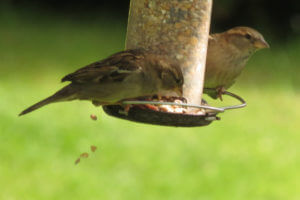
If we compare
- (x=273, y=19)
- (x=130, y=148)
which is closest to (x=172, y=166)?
(x=130, y=148)

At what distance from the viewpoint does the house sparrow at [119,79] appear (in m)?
3.45

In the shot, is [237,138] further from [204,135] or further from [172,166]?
[172,166]

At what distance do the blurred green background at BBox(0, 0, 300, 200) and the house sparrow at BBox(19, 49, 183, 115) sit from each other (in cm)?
248

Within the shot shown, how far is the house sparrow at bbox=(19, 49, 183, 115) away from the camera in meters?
3.45

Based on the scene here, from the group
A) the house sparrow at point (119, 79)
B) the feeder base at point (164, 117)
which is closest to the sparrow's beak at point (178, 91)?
the house sparrow at point (119, 79)

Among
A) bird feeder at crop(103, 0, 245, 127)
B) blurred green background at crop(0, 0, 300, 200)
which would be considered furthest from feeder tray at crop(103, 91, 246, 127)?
blurred green background at crop(0, 0, 300, 200)

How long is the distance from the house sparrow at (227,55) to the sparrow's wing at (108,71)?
0.75 m

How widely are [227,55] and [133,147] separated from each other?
2.72m

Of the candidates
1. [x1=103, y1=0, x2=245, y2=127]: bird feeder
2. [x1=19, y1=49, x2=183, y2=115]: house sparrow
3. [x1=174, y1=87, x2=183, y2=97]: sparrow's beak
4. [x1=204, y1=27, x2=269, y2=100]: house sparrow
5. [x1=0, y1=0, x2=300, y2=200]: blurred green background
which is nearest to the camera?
[x1=19, y1=49, x2=183, y2=115]: house sparrow

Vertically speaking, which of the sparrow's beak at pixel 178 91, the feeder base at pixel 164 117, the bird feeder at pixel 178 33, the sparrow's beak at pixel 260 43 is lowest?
the feeder base at pixel 164 117

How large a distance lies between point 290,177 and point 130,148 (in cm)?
146

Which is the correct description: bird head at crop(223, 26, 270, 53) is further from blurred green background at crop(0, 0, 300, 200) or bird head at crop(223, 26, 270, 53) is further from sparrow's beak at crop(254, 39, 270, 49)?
blurred green background at crop(0, 0, 300, 200)

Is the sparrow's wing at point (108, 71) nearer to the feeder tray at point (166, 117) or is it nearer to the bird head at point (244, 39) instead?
the feeder tray at point (166, 117)

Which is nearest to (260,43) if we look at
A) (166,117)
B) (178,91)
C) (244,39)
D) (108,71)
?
(244,39)
